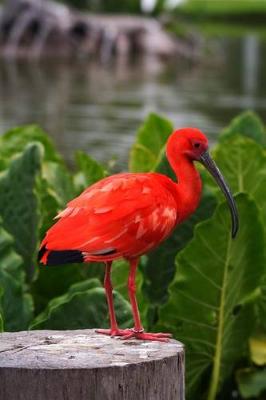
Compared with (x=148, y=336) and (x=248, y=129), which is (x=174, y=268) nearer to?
(x=248, y=129)

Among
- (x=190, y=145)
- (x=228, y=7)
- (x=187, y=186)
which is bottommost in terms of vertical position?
(x=187, y=186)

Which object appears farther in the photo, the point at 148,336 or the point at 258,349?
the point at 258,349

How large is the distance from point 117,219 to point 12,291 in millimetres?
1260

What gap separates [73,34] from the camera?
34.6m

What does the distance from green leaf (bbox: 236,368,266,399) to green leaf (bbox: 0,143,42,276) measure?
896mm

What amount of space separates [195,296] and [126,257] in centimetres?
109

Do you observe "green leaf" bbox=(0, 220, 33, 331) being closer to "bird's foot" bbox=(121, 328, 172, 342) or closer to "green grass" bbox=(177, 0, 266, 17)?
"bird's foot" bbox=(121, 328, 172, 342)

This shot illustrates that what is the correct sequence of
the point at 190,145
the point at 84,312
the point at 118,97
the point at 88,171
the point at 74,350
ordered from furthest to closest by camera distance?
1. the point at 118,97
2. the point at 88,171
3. the point at 84,312
4. the point at 190,145
5. the point at 74,350

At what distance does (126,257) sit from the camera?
309 centimetres

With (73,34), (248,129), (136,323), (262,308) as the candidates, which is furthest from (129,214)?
(73,34)

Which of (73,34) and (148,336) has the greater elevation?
(73,34)

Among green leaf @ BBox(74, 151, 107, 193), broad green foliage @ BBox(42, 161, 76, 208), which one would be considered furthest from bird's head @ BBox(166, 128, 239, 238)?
broad green foliage @ BBox(42, 161, 76, 208)

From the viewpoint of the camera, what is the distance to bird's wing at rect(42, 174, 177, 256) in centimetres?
298

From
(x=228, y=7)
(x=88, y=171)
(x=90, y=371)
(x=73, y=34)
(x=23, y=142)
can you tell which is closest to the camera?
(x=90, y=371)
